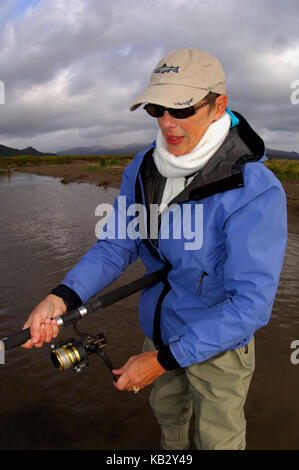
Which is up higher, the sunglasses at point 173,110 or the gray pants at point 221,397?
the sunglasses at point 173,110

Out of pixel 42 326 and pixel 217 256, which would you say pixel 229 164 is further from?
pixel 42 326

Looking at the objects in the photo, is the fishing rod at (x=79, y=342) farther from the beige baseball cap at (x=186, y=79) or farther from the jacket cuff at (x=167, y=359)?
the beige baseball cap at (x=186, y=79)

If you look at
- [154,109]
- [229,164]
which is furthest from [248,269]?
[154,109]

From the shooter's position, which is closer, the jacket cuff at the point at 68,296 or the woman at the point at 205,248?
the woman at the point at 205,248

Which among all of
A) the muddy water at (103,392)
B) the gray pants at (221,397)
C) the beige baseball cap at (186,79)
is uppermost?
the beige baseball cap at (186,79)

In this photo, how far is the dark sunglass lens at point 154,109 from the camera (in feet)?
6.41

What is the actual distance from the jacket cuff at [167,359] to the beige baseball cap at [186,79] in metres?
1.32

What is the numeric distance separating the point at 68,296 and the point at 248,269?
1.18m

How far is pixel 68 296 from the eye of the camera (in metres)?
2.20

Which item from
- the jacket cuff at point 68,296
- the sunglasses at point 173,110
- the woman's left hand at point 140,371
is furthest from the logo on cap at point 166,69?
the woman's left hand at point 140,371
